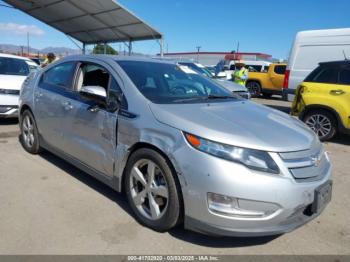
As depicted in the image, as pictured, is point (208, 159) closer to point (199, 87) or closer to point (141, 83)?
point (141, 83)

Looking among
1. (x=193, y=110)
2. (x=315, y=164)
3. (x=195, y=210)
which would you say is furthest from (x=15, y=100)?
(x=315, y=164)

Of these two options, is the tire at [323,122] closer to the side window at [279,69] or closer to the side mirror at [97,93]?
the side mirror at [97,93]

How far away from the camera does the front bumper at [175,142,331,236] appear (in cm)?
250

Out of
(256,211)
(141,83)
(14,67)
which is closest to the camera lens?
(256,211)

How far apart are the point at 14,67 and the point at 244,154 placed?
7527 mm

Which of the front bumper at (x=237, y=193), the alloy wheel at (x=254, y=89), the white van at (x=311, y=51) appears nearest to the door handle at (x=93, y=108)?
the front bumper at (x=237, y=193)

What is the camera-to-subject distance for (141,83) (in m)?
3.48

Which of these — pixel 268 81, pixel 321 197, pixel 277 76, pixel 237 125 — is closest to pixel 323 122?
pixel 321 197

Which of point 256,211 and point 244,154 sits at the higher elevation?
point 244,154

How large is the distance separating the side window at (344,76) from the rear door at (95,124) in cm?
520

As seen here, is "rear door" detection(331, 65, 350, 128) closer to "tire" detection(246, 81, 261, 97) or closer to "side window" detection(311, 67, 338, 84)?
"side window" detection(311, 67, 338, 84)

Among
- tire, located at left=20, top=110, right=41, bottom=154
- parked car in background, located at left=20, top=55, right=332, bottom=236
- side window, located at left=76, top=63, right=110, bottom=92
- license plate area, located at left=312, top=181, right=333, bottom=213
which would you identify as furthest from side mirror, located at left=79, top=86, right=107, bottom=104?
license plate area, located at left=312, top=181, right=333, bottom=213

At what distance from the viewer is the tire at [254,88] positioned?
678 inches

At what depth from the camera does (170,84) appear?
3.84 meters
